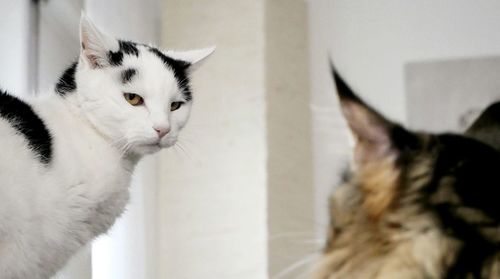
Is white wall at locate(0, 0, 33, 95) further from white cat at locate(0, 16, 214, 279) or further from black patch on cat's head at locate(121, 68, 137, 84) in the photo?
black patch on cat's head at locate(121, 68, 137, 84)

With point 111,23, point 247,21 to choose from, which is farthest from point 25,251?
point 247,21

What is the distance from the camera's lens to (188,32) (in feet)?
5.73

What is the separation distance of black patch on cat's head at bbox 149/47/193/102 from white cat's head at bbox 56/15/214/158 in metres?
0.01

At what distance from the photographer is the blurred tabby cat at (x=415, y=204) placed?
354 mm

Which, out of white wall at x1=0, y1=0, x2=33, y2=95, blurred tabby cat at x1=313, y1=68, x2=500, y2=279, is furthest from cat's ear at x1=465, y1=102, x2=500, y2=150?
white wall at x1=0, y1=0, x2=33, y2=95

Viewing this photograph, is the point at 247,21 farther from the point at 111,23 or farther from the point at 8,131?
the point at 8,131

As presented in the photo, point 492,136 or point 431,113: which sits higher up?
Result: point 492,136

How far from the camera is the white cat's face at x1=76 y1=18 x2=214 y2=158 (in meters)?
0.80

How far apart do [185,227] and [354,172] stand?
4.26 feet

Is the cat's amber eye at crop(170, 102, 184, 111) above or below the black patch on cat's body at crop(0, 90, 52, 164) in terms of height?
below

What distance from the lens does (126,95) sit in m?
0.82

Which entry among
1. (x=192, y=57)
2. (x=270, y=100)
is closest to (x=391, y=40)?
(x=270, y=100)

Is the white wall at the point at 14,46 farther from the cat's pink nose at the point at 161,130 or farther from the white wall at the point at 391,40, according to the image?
the white wall at the point at 391,40

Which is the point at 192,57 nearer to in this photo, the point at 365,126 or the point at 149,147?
the point at 149,147
